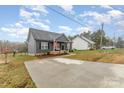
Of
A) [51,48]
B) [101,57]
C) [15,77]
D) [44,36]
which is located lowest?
[15,77]

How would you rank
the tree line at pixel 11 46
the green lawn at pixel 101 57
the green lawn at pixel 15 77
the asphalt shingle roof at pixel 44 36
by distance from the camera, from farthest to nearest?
the green lawn at pixel 101 57
the asphalt shingle roof at pixel 44 36
the tree line at pixel 11 46
the green lawn at pixel 15 77

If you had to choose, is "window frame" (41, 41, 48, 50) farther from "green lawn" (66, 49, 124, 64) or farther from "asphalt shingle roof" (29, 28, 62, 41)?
"green lawn" (66, 49, 124, 64)

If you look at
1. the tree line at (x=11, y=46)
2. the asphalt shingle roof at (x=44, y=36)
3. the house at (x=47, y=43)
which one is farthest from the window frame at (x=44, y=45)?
the tree line at (x=11, y=46)

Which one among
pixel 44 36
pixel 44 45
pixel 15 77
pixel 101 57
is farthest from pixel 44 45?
pixel 101 57

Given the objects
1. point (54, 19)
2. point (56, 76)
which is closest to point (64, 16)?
point (54, 19)

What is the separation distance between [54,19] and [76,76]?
85.0 inches

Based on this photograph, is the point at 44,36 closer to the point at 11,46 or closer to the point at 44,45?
the point at 44,45

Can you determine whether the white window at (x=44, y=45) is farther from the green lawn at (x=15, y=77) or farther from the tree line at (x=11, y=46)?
the tree line at (x=11, y=46)

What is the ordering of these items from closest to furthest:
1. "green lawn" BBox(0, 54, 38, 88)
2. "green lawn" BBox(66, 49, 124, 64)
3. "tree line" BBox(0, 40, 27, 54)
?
"green lawn" BBox(0, 54, 38, 88), "tree line" BBox(0, 40, 27, 54), "green lawn" BBox(66, 49, 124, 64)

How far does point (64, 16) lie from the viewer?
5.82 meters

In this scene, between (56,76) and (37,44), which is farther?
(37,44)

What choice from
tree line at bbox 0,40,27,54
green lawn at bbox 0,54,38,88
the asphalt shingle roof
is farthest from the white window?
tree line at bbox 0,40,27,54
